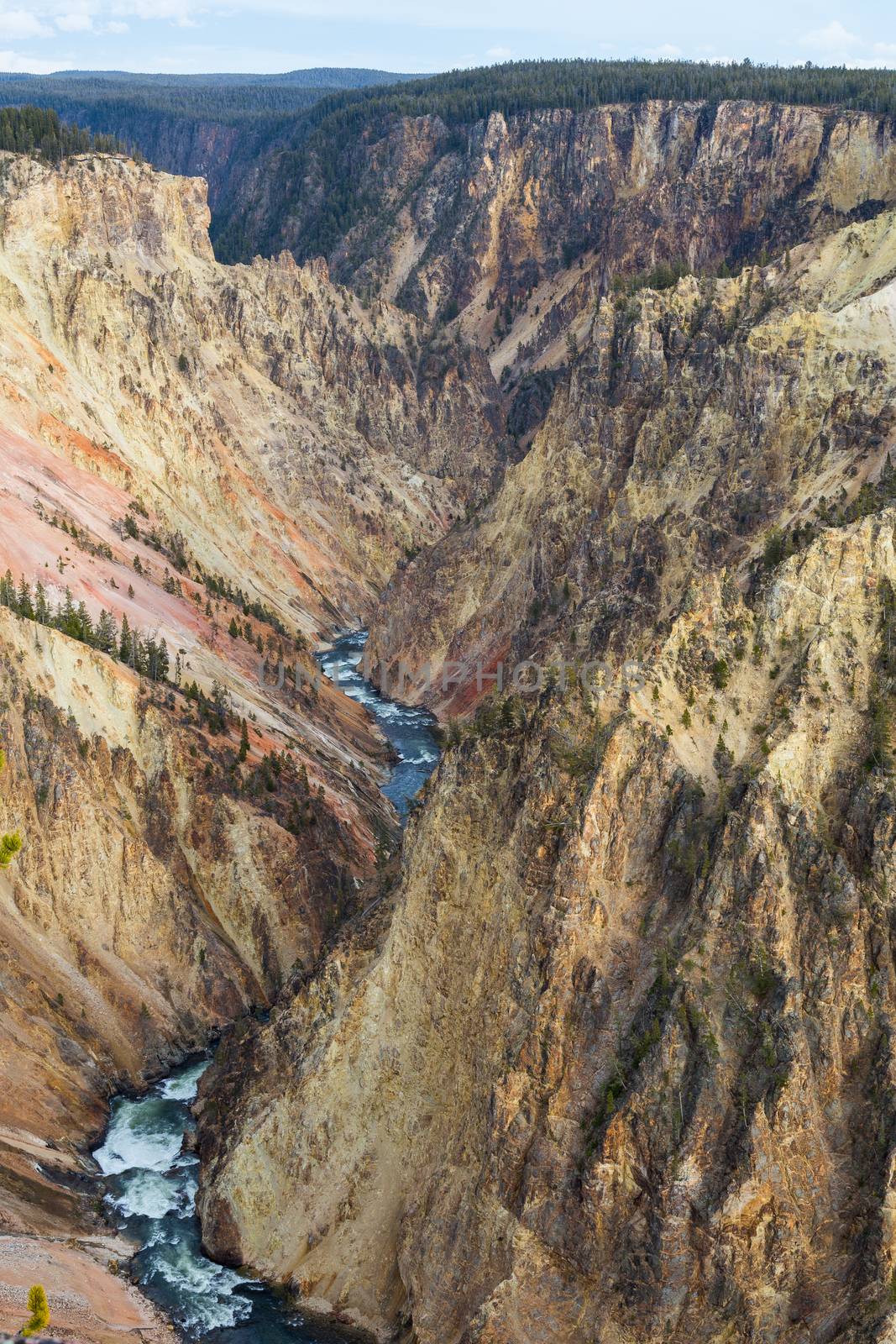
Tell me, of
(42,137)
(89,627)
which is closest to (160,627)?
(89,627)

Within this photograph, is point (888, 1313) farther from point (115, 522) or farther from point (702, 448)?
point (115, 522)

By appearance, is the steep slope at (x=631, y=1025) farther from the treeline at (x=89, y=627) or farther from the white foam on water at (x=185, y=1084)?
the treeline at (x=89, y=627)

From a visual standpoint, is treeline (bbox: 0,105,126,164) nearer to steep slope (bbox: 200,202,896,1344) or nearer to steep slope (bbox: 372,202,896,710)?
steep slope (bbox: 372,202,896,710)

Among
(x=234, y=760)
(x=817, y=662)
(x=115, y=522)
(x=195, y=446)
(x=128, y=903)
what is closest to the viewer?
(x=817, y=662)

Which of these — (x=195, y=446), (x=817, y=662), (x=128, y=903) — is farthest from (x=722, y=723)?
(x=195, y=446)

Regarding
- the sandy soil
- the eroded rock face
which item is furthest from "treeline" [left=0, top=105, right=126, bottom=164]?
the sandy soil

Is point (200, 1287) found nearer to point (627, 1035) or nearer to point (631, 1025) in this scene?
point (627, 1035)
